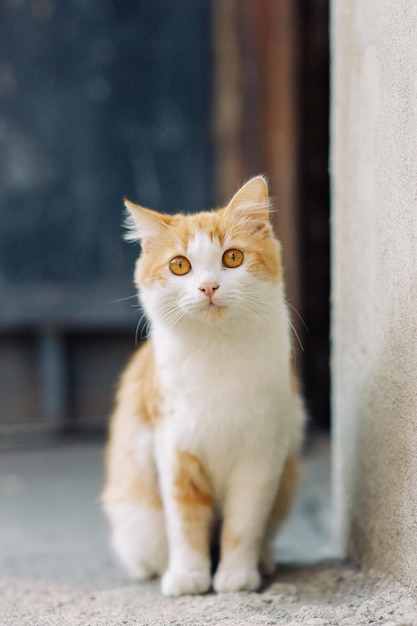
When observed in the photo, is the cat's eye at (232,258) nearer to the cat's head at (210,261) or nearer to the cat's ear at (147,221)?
the cat's head at (210,261)

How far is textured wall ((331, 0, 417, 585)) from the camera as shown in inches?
63.9

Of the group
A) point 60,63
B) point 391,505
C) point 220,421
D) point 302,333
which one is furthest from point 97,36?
point 391,505

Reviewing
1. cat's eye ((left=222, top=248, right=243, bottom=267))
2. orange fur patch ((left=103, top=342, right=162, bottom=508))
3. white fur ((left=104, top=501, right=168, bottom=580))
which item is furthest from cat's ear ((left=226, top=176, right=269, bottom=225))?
white fur ((left=104, top=501, right=168, bottom=580))

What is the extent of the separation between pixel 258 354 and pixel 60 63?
2.97 m

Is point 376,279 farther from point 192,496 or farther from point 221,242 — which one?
point 192,496

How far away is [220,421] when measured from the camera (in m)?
1.83

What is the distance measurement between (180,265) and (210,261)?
3.1 inches

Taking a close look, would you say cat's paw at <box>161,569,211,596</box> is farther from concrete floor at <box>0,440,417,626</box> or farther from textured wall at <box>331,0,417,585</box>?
textured wall at <box>331,0,417,585</box>

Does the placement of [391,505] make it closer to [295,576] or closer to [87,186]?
[295,576]

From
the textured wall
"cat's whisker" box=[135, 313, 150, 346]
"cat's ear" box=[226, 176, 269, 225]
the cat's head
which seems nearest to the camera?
the textured wall

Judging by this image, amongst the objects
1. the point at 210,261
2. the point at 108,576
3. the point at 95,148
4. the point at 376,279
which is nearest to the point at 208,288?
the point at 210,261

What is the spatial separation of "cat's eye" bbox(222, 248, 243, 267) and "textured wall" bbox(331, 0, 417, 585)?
34cm

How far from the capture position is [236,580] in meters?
1.88

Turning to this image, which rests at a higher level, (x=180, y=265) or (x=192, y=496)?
(x=180, y=265)
